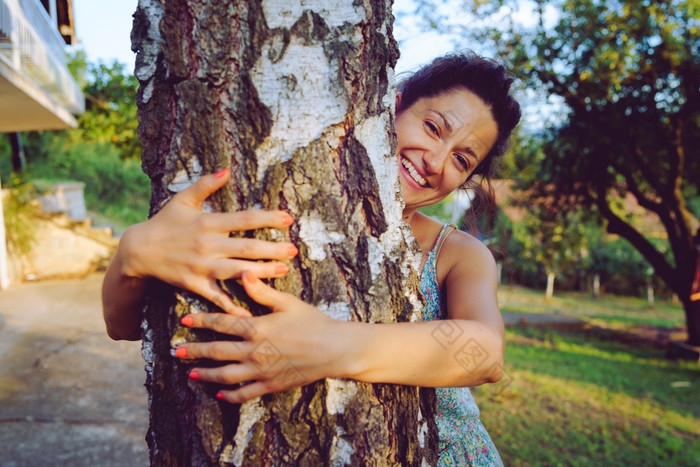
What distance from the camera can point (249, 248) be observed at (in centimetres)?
94

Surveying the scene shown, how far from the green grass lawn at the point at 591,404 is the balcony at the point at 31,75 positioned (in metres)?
6.23

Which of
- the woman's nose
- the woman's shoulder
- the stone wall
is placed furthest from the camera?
the stone wall

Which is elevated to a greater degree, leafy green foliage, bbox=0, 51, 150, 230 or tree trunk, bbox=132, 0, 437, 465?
leafy green foliage, bbox=0, 51, 150, 230

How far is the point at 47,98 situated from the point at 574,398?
821cm

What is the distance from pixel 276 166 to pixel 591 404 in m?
5.50

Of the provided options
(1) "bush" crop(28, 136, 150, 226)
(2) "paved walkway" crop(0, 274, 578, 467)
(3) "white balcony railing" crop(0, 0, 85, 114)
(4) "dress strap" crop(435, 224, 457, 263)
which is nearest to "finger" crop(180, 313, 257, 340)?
(4) "dress strap" crop(435, 224, 457, 263)

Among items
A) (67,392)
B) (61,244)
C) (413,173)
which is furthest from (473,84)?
(61,244)

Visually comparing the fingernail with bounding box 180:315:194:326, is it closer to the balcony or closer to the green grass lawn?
the green grass lawn

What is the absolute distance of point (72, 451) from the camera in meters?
3.12

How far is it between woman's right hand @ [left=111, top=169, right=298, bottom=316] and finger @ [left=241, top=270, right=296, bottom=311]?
0.07ft

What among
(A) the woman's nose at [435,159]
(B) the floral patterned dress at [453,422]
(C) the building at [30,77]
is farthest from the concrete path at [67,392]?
(A) the woman's nose at [435,159]

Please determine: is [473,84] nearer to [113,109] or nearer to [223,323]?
[223,323]

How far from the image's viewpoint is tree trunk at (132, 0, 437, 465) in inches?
38.1

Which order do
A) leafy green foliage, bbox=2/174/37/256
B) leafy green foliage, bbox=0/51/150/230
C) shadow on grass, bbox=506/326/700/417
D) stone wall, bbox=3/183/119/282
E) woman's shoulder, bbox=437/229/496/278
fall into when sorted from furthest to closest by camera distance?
leafy green foliage, bbox=0/51/150/230 < stone wall, bbox=3/183/119/282 < leafy green foliage, bbox=2/174/37/256 < shadow on grass, bbox=506/326/700/417 < woman's shoulder, bbox=437/229/496/278
